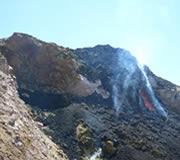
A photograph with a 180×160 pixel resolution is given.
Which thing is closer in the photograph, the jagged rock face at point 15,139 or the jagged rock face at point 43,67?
the jagged rock face at point 15,139

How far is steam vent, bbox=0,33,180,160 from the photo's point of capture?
1479cm

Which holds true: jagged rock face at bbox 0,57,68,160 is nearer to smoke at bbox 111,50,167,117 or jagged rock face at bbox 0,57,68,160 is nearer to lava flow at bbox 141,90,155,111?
smoke at bbox 111,50,167,117

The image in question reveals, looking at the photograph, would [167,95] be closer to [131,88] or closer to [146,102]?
[146,102]

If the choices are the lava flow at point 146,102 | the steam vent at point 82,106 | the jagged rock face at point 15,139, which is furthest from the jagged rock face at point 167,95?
the jagged rock face at point 15,139

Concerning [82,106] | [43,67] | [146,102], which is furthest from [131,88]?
[43,67]

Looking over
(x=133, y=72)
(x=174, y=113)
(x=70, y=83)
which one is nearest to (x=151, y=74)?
(x=133, y=72)

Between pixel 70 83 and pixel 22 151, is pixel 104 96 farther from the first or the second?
pixel 22 151

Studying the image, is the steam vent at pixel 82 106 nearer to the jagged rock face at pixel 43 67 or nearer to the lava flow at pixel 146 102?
the jagged rock face at pixel 43 67

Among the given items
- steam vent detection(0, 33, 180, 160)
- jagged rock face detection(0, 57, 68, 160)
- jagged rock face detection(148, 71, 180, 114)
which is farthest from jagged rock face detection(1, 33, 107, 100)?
jagged rock face detection(0, 57, 68, 160)

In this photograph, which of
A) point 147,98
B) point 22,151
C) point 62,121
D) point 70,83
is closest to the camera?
point 22,151

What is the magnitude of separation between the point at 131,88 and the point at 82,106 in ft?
39.2

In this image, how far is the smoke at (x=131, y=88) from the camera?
3497cm

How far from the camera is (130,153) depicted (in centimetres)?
2069

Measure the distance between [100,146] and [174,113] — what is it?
793 inches
